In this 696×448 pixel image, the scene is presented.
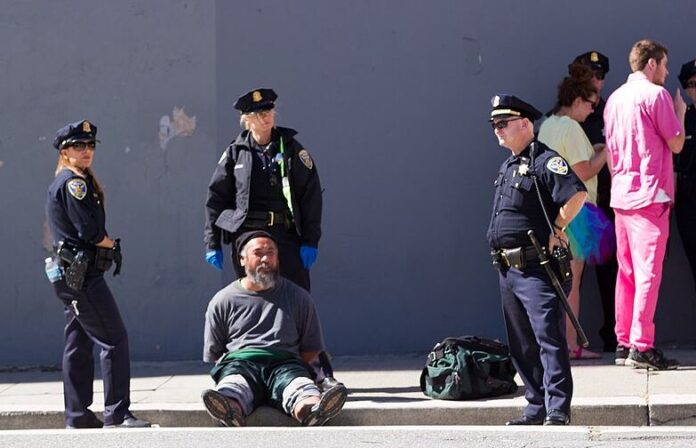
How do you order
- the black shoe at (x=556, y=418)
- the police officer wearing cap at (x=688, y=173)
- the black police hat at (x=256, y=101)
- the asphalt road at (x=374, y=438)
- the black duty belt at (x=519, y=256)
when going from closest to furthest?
the asphalt road at (x=374, y=438) → the black shoe at (x=556, y=418) → the black duty belt at (x=519, y=256) → the black police hat at (x=256, y=101) → the police officer wearing cap at (x=688, y=173)

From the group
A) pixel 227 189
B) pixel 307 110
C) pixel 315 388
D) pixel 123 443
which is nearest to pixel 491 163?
pixel 307 110

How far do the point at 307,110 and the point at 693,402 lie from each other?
377 cm

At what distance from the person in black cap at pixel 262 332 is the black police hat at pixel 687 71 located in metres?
3.07

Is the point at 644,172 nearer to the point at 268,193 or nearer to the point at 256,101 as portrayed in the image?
the point at 268,193

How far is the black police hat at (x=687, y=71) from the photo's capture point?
31.6ft

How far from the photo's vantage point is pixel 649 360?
9180mm

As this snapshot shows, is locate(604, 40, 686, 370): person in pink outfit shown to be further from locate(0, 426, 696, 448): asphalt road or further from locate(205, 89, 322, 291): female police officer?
locate(205, 89, 322, 291): female police officer

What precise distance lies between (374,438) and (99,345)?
1.95m

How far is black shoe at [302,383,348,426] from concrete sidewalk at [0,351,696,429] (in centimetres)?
31

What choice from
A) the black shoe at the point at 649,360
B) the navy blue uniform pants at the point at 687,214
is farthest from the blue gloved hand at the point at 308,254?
the navy blue uniform pants at the point at 687,214

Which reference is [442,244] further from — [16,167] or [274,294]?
[16,167]

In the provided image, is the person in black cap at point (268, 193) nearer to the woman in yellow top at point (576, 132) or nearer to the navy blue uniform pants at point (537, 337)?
the navy blue uniform pants at point (537, 337)

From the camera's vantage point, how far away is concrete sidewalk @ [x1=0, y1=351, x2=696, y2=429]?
319 inches

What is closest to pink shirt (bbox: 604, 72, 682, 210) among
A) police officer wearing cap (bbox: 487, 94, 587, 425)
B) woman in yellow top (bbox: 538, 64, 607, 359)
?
woman in yellow top (bbox: 538, 64, 607, 359)
